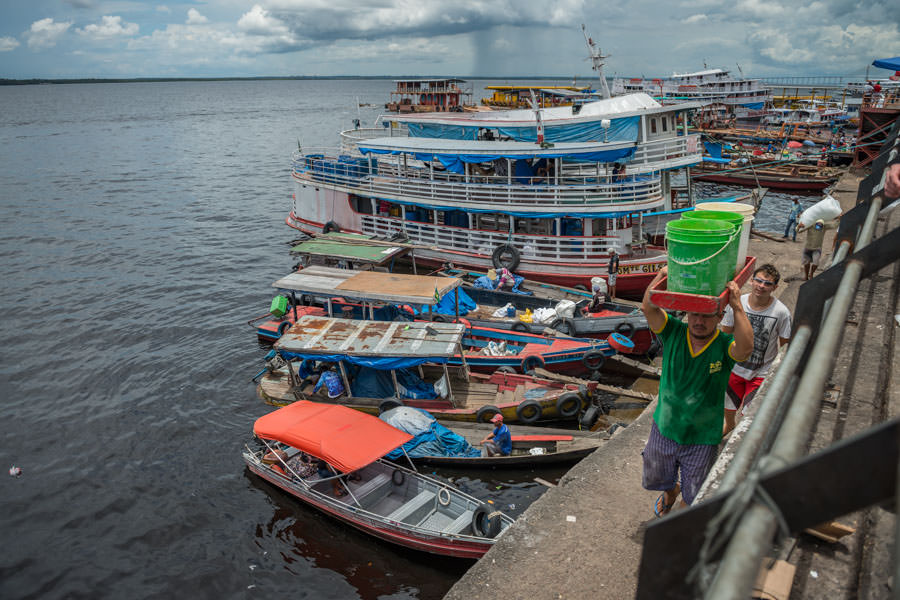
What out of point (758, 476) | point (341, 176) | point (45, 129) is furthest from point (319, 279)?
point (45, 129)

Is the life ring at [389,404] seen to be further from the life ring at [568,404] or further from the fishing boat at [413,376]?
the life ring at [568,404]

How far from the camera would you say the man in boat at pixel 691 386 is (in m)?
4.74

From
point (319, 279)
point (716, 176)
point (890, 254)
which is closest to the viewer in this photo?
point (890, 254)

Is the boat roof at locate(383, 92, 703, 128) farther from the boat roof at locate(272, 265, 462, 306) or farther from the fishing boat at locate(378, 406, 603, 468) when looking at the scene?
the fishing boat at locate(378, 406, 603, 468)

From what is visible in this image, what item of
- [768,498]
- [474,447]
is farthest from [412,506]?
[768,498]

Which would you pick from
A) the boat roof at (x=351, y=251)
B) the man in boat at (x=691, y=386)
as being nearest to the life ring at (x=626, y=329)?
the boat roof at (x=351, y=251)

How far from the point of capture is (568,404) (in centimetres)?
1360

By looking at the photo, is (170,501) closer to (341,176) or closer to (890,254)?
(890,254)

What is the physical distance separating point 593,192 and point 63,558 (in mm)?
18087

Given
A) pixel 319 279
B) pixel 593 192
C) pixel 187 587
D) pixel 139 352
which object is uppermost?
pixel 593 192

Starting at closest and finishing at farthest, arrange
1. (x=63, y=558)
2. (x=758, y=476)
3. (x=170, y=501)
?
(x=758, y=476) → (x=63, y=558) → (x=170, y=501)

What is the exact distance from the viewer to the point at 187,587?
10875mm

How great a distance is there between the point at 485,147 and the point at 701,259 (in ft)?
58.7

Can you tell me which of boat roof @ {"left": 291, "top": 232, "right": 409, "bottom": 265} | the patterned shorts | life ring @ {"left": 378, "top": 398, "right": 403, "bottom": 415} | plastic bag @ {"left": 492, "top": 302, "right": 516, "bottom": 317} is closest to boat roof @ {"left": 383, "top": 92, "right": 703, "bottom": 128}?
boat roof @ {"left": 291, "top": 232, "right": 409, "bottom": 265}
